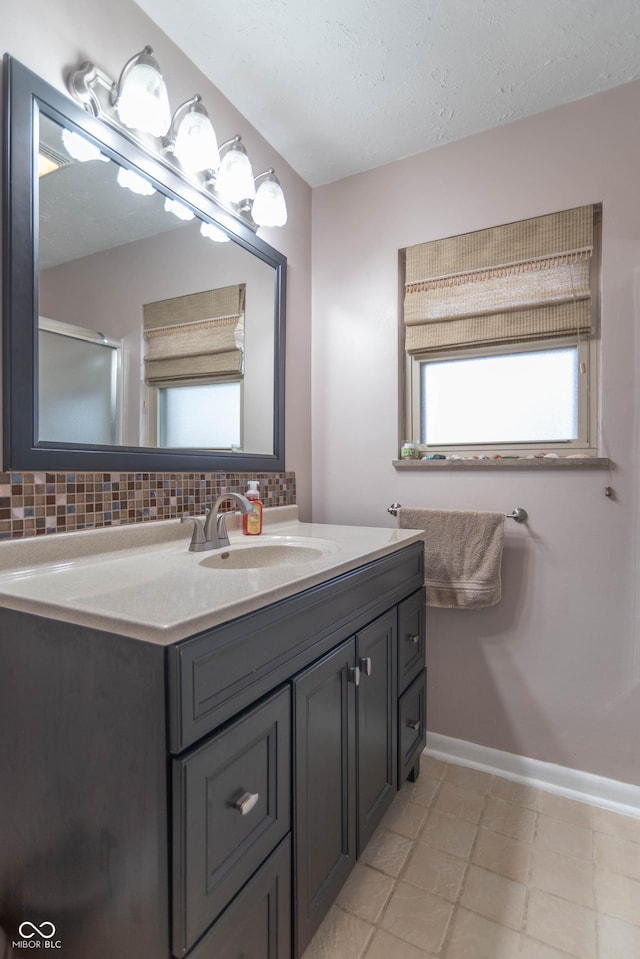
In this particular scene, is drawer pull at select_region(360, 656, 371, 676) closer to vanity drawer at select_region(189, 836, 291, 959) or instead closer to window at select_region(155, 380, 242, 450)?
vanity drawer at select_region(189, 836, 291, 959)

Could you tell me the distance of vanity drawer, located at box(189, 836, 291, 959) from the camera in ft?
2.36

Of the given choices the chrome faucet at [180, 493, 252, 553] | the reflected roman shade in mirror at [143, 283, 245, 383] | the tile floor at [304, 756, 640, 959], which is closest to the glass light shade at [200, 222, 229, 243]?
the reflected roman shade in mirror at [143, 283, 245, 383]

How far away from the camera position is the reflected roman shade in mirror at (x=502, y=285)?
155 cm

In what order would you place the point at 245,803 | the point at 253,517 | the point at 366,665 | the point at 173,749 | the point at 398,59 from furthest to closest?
the point at 253,517, the point at 398,59, the point at 366,665, the point at 245,803, the point at 173,749

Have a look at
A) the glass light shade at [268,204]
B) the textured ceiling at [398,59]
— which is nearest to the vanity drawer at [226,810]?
the glass light shade at [268,204]

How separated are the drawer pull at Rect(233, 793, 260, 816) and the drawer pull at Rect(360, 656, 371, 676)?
0.43 metres

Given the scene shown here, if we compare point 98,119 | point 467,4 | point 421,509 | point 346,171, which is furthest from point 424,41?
point 421,509

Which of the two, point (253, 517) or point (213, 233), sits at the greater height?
point (213, 233)

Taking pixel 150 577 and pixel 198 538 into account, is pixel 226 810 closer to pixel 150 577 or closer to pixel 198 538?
pixel 150 577

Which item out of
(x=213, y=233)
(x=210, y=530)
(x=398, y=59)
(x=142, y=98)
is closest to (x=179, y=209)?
(x=213, y=233)

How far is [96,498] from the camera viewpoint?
1138 millimetres

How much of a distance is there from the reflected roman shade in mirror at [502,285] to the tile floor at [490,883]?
61.1 inches

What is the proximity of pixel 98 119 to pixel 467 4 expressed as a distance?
1000mm

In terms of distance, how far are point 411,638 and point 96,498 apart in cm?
100
